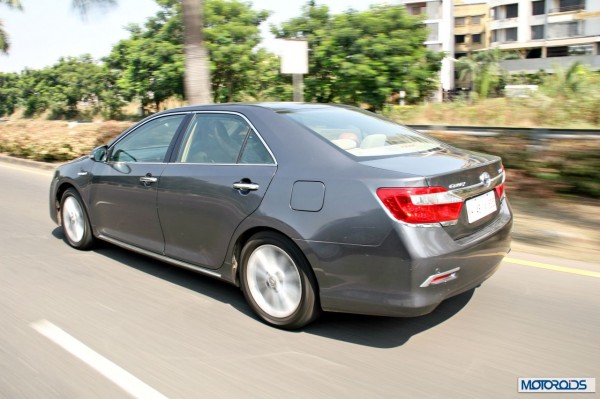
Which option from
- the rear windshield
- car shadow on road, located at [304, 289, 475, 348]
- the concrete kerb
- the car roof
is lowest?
car shadow on road, located at [304, 289, 475, 348]

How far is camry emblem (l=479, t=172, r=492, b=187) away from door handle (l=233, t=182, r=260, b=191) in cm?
148

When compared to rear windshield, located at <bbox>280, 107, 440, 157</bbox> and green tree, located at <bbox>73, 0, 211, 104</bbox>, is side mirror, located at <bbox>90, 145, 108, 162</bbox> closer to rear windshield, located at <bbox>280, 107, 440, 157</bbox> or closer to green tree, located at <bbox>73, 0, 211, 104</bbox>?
rear windshield, located at <bbox>280, 107, 440, 157</bbox>

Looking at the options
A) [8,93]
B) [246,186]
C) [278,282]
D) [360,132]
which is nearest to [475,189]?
[360,132]

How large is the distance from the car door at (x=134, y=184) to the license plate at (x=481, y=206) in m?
2.48

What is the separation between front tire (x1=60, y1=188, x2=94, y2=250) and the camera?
5.76m

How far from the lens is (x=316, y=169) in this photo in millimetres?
3609

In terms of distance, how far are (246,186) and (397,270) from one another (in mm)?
1262

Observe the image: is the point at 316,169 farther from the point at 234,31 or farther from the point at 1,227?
the point at 234,31

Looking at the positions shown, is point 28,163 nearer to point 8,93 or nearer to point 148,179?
point 148,179

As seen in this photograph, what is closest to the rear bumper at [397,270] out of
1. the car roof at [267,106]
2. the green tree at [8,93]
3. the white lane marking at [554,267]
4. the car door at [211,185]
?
the car door at [211,185]

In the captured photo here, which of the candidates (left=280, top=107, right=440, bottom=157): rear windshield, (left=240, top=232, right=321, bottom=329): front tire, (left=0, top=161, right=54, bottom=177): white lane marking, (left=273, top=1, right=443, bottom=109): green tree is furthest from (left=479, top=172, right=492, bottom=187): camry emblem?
(left=273, top=1, right=443, bottom=109): green tree

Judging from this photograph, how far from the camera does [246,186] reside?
3938 mm

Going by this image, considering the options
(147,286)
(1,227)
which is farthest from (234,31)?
(147,286)

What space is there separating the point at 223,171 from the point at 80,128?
40.3 feet
